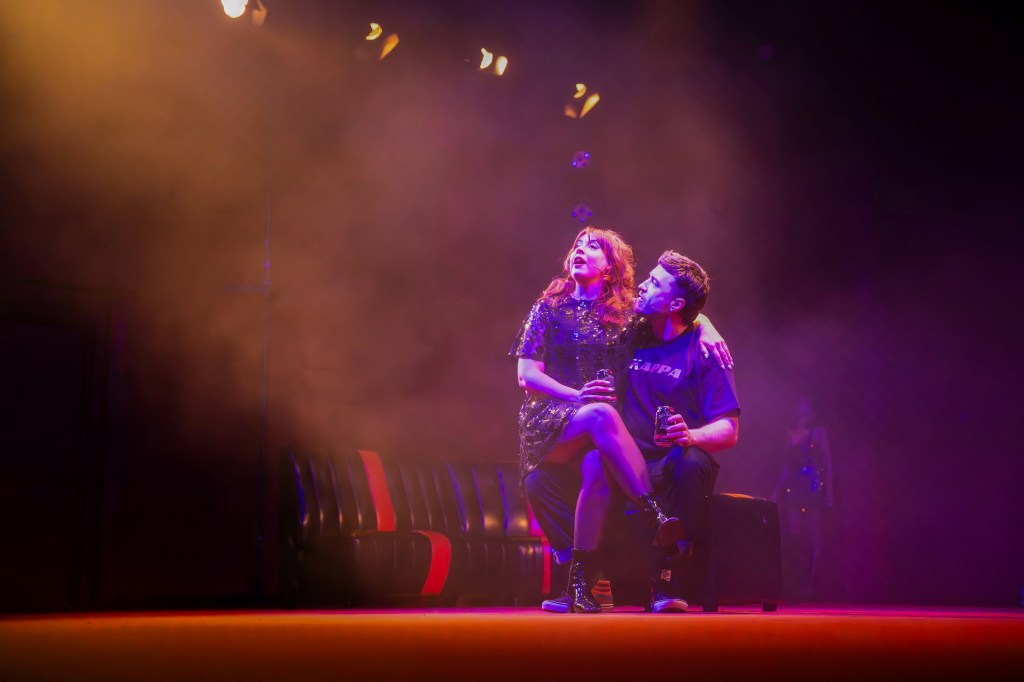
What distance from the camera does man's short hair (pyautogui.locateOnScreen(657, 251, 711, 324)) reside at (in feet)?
12.3

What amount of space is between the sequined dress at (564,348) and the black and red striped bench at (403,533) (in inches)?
67.4

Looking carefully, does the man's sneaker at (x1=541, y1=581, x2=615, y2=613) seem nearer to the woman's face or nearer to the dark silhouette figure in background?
the woman's face

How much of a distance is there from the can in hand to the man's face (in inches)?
17.3

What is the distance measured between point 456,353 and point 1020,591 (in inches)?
155

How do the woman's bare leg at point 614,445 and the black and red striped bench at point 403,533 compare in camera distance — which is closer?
the woman's bare leg at point 614,445

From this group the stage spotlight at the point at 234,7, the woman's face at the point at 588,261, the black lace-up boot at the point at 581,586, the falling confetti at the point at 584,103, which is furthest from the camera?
the falling confetti at the point at 584,103

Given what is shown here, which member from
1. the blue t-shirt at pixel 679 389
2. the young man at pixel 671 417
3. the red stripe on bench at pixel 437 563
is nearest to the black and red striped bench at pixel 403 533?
the red stripe on bench at pixel 437 563

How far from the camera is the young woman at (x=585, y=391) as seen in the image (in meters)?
3.37

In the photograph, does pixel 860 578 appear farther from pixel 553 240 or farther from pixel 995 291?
pixel 553 240

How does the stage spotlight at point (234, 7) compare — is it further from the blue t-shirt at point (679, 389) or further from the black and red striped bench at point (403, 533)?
the blue t-shirt at point (679, 389)

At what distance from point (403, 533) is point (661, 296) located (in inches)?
89.2

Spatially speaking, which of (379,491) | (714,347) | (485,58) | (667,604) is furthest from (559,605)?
(485,58)

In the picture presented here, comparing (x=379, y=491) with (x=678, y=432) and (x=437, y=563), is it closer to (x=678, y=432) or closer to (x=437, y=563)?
(x=437, y=563)

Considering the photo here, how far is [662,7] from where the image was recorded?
693 centimetres
